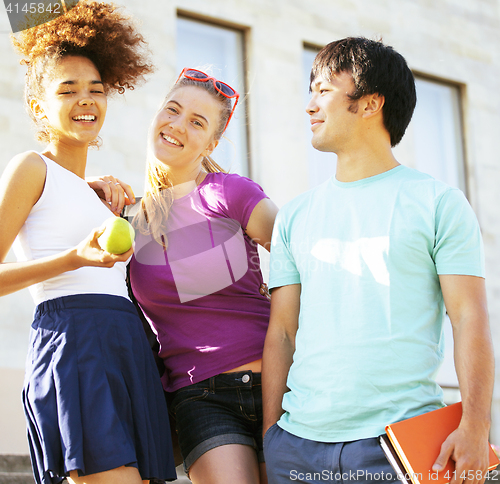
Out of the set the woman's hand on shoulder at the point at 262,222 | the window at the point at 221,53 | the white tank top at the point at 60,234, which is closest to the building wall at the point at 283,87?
the window at the point at 221,53

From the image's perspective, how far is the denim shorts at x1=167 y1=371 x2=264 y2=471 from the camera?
2.34 metres

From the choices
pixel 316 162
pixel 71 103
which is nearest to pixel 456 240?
pixel 71 103

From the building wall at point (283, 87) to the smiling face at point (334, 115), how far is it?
95.8 inches

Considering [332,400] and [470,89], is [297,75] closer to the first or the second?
[470,89]

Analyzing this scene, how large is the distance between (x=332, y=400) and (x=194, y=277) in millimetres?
770

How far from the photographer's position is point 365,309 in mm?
2049

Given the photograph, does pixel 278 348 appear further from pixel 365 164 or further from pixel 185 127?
pixel 185 127

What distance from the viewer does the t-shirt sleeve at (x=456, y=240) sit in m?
1.97

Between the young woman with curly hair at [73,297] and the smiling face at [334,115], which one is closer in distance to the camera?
the young woman with curly hair at [73,297]

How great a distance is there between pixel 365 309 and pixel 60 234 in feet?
3.39

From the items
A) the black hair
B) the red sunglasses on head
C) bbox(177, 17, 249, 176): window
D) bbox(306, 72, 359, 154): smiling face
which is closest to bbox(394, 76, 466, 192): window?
bbox(177, 17, 249, 176): window

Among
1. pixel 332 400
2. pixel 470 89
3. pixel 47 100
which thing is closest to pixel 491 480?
pixel 332 400

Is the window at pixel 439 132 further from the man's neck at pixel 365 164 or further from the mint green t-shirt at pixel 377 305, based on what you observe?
the mint green t-shirt at pixel 377 305

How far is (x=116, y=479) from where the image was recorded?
193cm
